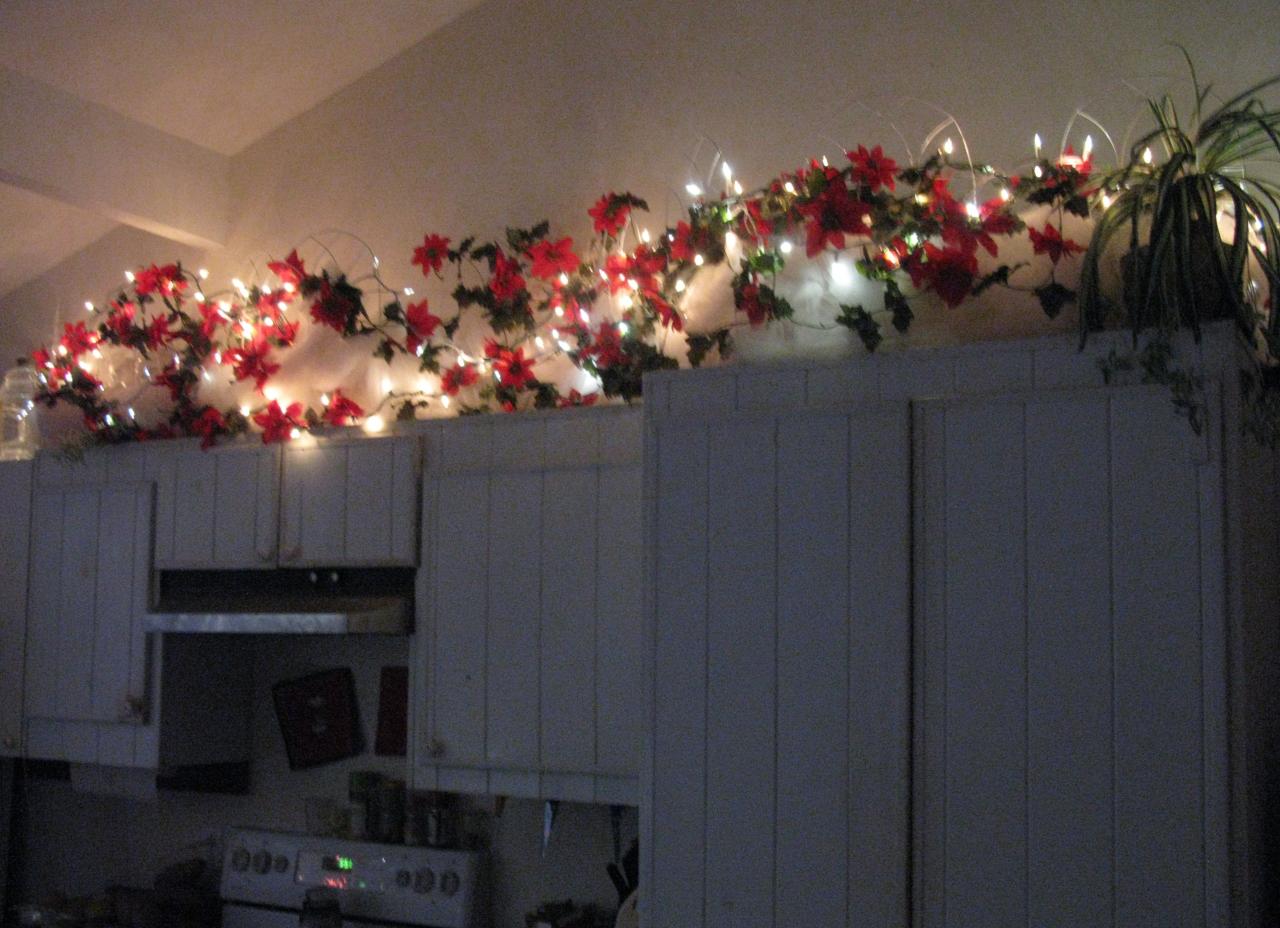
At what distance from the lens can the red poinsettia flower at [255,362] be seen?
12.5 ft

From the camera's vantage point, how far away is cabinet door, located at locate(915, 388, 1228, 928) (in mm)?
2076

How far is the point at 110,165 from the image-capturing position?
3.72 m

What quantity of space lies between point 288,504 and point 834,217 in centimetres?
165

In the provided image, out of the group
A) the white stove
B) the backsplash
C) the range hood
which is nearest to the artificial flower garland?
the range hood

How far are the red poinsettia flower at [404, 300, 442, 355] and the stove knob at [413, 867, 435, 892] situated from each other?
4.55 feet

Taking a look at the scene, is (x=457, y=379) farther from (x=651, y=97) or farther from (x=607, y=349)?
(x=651, y=97)

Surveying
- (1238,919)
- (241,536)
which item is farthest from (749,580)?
(241,536)

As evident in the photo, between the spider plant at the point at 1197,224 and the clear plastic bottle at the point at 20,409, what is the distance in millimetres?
3452

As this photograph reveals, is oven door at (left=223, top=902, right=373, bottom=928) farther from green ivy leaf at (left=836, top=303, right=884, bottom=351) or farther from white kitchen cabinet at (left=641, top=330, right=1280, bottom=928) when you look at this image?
green ivy leaf at (left=836, top=303, right=884, bottom=351)

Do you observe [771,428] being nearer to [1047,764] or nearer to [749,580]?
[749,580]

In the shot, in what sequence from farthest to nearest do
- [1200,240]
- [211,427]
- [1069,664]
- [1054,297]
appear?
[211,427], [1054,297], [1200,240], [1069,664]

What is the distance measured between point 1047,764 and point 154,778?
2.65 metres

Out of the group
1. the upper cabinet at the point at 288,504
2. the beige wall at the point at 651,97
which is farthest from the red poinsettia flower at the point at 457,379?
the beige wall at the point at 651,97

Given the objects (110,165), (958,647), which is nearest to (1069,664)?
(958,647)
